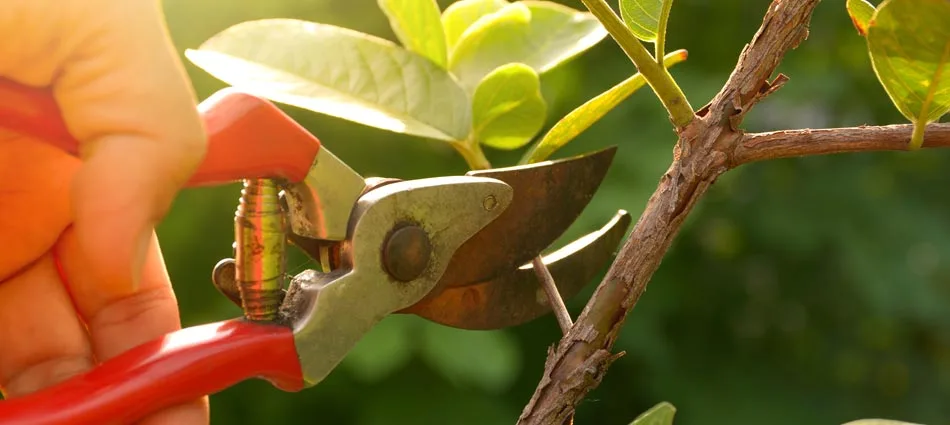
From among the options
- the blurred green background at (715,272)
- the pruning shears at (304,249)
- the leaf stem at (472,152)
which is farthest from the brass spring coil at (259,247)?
the blurred green background at (715,272)

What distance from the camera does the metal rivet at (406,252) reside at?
0.44 metres

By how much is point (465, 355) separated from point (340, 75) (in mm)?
788

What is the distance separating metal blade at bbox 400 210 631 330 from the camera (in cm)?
50

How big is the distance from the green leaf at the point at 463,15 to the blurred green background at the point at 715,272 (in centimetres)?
66

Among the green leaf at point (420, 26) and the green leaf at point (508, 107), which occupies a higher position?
the green leaf at point (420, 26)

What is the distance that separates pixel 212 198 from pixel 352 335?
3.00 ft

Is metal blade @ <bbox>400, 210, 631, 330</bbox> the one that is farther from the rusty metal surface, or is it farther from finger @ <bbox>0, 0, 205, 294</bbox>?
finger @ <bbox>0, 0, 205, 294</bbox>

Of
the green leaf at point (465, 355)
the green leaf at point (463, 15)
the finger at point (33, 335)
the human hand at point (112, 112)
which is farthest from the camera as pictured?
the green leaf at point (465, 355)

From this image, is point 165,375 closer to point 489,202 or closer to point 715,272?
point 489,202

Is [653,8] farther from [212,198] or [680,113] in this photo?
[212,198]

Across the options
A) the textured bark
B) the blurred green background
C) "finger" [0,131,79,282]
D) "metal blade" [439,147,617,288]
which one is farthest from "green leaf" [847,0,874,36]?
the blurred green background

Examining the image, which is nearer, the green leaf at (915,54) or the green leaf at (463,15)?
the green leaf at (915,54)

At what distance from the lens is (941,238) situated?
1.47 metres

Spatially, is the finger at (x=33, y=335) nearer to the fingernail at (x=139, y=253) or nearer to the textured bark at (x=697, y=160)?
the fingernail at (x=139, y=253)
